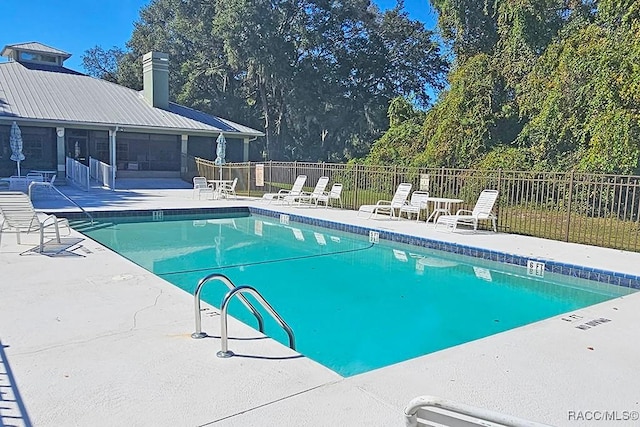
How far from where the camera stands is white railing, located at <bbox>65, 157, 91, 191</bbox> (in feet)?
58.5

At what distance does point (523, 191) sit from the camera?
10.4 metres

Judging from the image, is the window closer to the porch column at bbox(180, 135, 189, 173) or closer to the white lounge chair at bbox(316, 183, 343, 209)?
the porch column at bbox(180, 135, 189, 173)

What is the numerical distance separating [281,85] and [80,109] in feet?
41.1

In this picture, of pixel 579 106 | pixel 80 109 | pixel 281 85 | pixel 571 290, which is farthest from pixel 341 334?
pixel 281 85

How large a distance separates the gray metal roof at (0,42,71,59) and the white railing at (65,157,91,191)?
8545mm

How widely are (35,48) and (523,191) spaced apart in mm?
24895

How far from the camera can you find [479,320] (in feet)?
18.5

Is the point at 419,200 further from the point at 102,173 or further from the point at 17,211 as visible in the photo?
the point at 102,173

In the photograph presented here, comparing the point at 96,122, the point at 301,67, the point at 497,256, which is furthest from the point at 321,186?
the point at 301,67

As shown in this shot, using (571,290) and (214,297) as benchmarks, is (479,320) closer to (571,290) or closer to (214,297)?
(571,290)

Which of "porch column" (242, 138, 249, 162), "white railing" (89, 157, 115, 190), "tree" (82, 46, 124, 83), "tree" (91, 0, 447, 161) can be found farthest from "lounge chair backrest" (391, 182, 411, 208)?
"tree" (82, 46, 124, 83)

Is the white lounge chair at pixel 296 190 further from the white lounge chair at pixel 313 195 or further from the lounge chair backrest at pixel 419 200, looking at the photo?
the lounge chair backrest at pixel 419 200

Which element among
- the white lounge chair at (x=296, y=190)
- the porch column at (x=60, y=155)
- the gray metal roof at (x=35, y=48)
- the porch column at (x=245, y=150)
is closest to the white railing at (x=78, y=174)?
the porch column at (x=60, y=155)

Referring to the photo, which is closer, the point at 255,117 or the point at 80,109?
the point at 80,109
